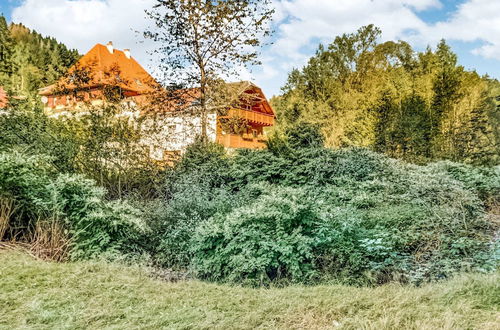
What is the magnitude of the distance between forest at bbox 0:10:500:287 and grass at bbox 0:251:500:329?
78 centimetres

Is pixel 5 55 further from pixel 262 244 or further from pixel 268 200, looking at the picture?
pixel 262 244

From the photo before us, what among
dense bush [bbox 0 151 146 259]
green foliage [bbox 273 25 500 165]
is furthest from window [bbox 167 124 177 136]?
dense bush [bbox 0 151 146 259]

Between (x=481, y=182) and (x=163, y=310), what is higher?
(x=481, y=182)

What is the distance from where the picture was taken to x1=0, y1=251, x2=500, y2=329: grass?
2.83m

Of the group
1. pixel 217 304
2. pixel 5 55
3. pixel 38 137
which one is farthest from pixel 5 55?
pixel 217 304

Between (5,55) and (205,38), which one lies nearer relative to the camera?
(205,38)

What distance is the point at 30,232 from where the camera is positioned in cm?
502

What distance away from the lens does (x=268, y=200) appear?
5.10 m

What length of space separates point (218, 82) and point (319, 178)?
4.39m

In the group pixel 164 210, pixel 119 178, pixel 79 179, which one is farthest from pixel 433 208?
pixel 119 178

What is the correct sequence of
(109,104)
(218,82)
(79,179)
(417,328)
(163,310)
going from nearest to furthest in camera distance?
(417,328), (163,310), (79,179), (109,104), (218,82)

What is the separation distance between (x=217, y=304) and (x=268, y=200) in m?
2.04

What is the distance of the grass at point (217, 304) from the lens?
2832 millimetres

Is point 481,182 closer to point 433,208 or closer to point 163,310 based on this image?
point 433,208
